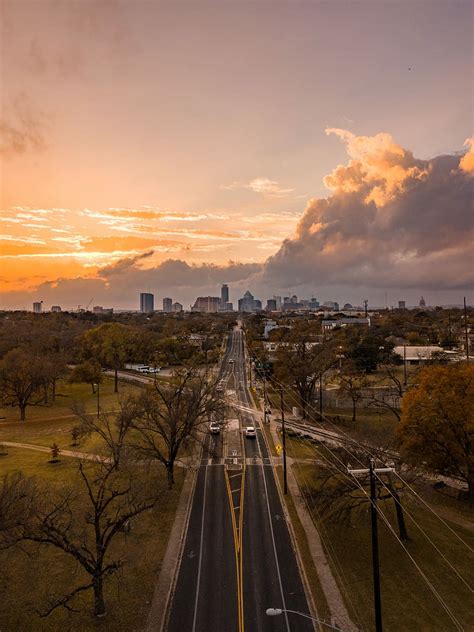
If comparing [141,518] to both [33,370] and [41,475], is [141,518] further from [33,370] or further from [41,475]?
[33,370]

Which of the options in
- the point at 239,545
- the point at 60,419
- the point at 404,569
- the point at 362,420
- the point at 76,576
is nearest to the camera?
the point at 76,576

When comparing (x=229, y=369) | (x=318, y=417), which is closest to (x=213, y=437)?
(x=318, y=417)

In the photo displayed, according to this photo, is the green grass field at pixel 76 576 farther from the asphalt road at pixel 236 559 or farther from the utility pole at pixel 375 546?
the utility pole at pixel 375 546

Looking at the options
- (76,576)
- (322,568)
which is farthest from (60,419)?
(322,568)

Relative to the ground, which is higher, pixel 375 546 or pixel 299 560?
pixel 375 546

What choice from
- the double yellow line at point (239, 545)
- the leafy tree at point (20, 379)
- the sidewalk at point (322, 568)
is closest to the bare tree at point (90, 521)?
the double yellow line at point (239, 545)

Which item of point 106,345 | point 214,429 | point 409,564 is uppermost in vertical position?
point 106,345

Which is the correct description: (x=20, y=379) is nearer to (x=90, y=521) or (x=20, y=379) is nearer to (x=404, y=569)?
(x=90, y=521)

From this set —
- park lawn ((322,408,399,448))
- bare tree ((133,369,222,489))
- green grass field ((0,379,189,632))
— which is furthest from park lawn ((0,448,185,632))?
park lawn ((322,408,399,448))
